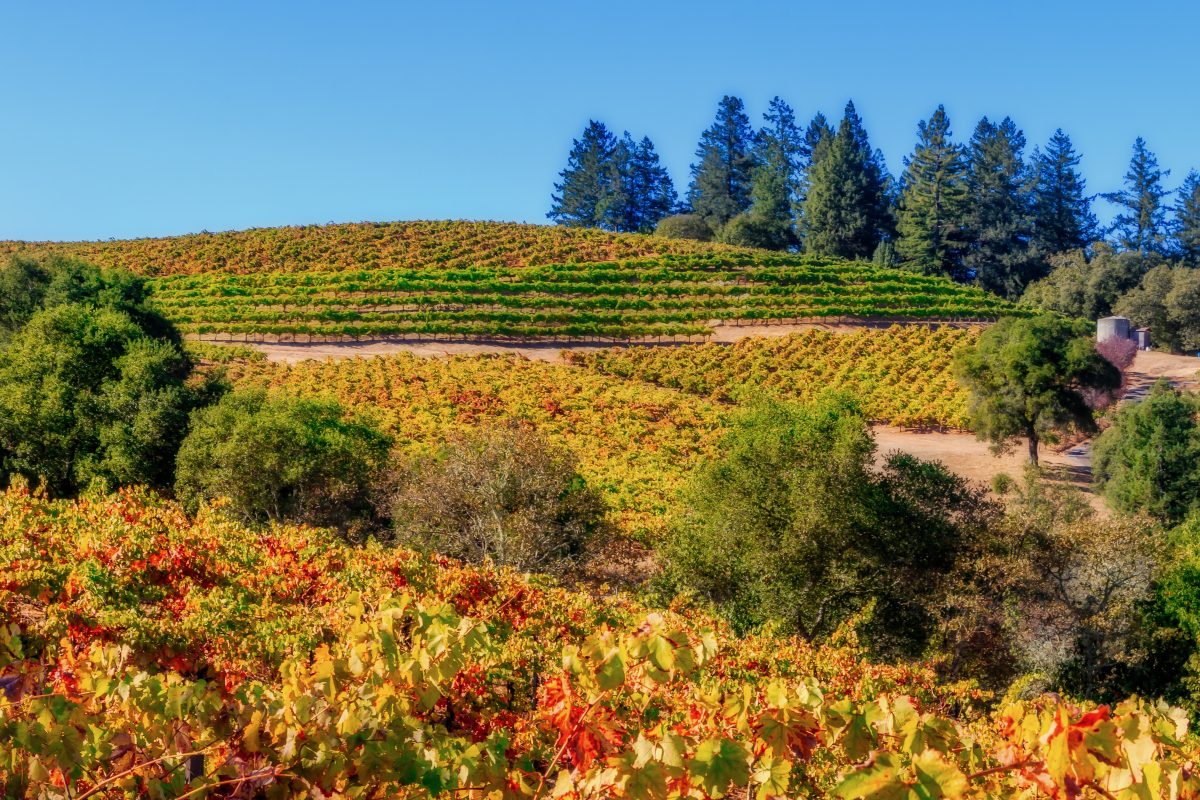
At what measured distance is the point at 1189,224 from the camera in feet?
253

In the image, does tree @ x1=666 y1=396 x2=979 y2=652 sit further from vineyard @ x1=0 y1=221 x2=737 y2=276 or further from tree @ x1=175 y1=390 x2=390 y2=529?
vineyard @ x1=0 y1=221 x2=737 y2=276

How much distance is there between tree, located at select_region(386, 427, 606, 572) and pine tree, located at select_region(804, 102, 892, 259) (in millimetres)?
64188

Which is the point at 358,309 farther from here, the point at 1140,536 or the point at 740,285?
the point at 1140,536

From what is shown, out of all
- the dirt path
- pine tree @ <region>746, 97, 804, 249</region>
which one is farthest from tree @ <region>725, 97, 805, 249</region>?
the dirt path

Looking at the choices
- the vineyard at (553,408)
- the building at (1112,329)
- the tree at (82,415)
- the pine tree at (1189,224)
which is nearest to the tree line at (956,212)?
the pine tree at (1189,224)

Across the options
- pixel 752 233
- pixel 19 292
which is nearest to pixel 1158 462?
pixel 19 292

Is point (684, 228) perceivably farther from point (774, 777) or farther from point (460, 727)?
point (774, 777)

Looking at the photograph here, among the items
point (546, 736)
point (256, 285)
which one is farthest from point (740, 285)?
point (546, 736)

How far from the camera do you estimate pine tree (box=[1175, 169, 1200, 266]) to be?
76.0 metres

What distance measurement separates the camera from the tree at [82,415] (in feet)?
68.3

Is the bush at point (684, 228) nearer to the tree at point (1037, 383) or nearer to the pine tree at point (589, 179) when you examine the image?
the pine tree at point (589, 179)

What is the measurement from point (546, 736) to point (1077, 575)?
500 inches

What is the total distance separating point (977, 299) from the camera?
59.8 meters

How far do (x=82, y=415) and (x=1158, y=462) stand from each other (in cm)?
2718
